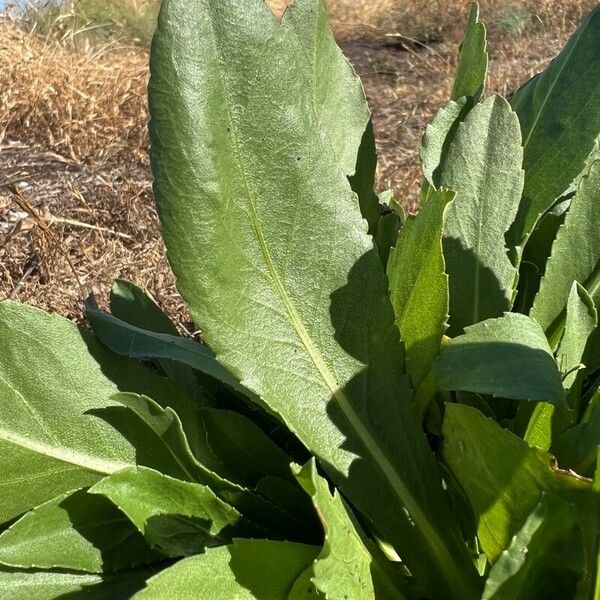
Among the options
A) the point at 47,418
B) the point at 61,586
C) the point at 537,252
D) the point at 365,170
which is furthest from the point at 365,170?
the point at 61,586

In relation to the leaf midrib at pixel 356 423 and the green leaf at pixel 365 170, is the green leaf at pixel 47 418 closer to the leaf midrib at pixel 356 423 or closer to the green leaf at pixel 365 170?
the leaf midrib at pixel 356 423

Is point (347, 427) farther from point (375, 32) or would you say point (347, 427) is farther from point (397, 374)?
point (375, 32)

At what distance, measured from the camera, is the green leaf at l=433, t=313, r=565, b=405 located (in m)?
0.77

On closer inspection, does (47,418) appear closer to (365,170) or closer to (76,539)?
(76,539)

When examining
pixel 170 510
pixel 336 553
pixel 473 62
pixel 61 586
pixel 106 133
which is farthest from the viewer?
pixel 106 133

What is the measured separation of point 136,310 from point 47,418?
25cm

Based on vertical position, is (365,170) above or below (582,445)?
above

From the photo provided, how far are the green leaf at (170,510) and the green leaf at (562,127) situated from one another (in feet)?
1.66

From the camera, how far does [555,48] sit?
4.50m

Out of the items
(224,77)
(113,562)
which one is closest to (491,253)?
(224,77)

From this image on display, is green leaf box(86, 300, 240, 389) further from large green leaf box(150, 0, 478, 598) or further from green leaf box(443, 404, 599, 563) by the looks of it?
green leaf box(443, 404, 599, 563)

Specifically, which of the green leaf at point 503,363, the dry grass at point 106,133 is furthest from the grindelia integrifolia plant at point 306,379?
the dry grass at point 106,133

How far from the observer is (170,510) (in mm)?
867

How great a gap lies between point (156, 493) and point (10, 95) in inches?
109
